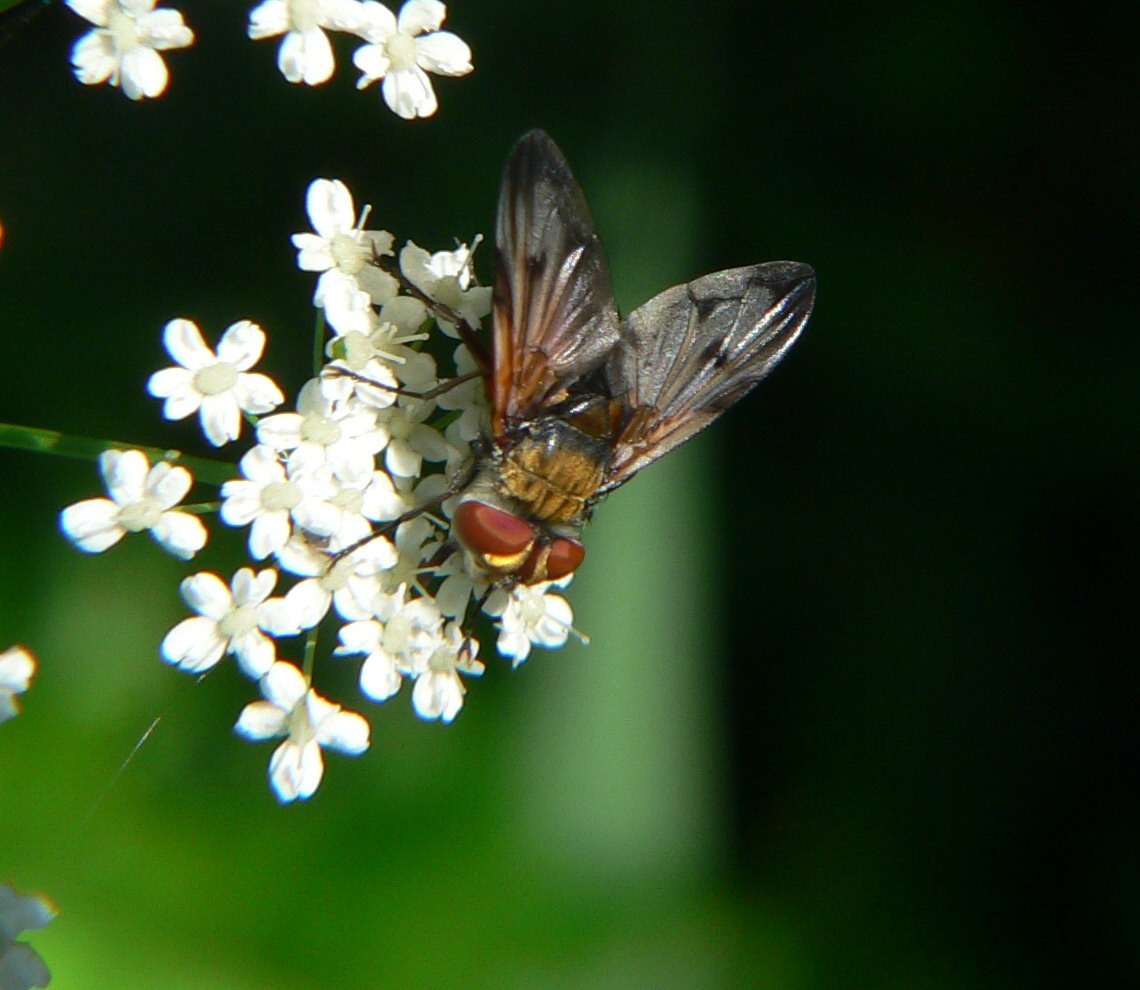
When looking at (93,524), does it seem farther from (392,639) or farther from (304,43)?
(304,43)

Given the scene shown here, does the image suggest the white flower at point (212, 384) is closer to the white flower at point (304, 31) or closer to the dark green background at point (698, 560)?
the white flower at point (304, 31)

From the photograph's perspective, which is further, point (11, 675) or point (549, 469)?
point (549, 469)

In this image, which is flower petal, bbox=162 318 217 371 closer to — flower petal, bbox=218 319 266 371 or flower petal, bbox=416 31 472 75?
flower petal, bbox=218 319 266 371

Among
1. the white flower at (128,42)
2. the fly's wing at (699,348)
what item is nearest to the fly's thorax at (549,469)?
the fly's wing at (699,348)

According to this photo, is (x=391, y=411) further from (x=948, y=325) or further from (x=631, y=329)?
(x=948, y=325)

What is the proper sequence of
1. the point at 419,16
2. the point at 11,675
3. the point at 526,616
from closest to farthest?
the point at 11,675, the point at 419,16, the point at 526,616

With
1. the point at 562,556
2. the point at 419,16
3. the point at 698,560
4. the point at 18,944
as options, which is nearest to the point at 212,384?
the point at 562,556

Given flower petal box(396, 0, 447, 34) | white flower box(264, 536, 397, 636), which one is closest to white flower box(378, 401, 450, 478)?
white flower box(264, 536, 397, 636)
